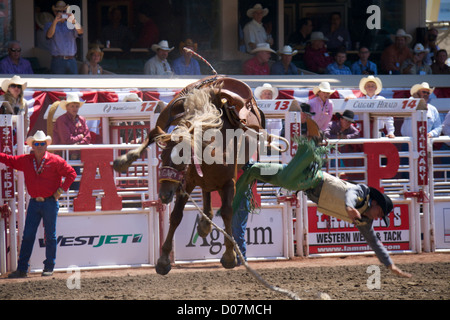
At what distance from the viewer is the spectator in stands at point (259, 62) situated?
13.5 m

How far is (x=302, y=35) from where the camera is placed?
15180 millimetres

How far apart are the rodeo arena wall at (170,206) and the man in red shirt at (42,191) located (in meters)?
0.31

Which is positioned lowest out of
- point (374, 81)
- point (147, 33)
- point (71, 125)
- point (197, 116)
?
point (71, 125)

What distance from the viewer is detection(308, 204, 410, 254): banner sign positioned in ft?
33.4

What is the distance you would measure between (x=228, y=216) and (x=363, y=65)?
8.27m

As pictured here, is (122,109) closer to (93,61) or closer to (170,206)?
(170,206)

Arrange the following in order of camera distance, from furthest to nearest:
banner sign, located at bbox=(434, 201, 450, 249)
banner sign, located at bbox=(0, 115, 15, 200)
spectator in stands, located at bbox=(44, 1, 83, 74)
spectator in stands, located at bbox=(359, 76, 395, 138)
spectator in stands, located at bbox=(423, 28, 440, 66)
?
spectator in stands, located at bbox=(423, 28, 440, 66) < spectator in stands, located at bbox=(44, 1, 83, 74) < spectator in stands, located at bbox=(359, 76, 395, 138) < banner sign, located at bbox=(434, 201, 450, 249) < banner sign, located at bbox=(0, 115, 15, 200)

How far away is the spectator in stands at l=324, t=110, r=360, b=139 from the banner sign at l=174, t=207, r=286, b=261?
4.59 ft

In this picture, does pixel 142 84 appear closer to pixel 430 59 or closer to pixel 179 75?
pixel 179 75

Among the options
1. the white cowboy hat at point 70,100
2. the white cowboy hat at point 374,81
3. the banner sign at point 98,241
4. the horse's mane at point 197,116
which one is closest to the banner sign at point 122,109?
the white cowboy hat at point 70,100

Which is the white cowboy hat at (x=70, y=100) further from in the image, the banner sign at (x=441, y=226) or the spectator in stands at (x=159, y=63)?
the banner sign at (x=441, y=226)

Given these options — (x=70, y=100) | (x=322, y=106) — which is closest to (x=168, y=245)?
(x=70, y=100)

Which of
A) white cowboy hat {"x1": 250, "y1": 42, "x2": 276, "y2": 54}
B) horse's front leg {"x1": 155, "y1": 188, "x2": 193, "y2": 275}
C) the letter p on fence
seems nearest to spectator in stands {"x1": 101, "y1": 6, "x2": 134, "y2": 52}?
white cowboy hat {"x1": 250, "y1": 42, "x2": 276, "y2": 54}

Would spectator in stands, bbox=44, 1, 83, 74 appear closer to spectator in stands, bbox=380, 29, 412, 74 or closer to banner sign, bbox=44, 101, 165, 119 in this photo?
banner sign, bbox=44, 101, 165, 119
